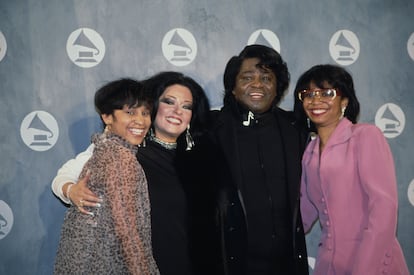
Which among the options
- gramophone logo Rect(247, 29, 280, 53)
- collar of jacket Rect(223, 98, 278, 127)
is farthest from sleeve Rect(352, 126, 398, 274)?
gramophone logo Rect(247, 29, 280, 53)

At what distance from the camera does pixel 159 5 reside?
8.03 feet

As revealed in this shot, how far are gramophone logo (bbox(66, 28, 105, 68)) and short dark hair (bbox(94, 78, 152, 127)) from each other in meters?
0.82

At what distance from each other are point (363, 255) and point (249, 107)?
0.98m

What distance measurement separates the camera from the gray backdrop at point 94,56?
95.4 inches

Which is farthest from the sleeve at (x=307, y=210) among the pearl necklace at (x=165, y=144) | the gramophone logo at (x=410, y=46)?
the gramophone logo at (x=410, y=46)

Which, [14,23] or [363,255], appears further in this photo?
[14,23]

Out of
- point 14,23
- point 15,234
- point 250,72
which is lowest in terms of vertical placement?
point 15,234

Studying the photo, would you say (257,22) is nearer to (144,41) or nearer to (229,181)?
(144,41)

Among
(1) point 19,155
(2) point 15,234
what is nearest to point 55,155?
(1) point 19,155

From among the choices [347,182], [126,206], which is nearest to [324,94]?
[347,182]

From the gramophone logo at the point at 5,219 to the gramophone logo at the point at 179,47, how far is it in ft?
5.39

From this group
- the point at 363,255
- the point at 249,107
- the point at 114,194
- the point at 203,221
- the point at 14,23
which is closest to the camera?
the point at 114,194

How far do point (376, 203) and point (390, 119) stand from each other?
4.11 ft

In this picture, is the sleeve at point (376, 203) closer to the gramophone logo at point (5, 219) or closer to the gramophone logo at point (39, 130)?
the gramophone logo at point (39, 130)
